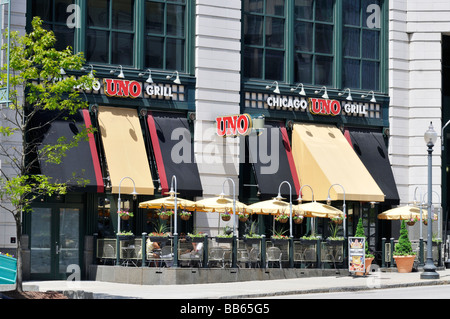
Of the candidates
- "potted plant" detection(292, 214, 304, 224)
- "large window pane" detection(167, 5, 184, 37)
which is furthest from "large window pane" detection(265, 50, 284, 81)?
"potted plant" detection(292, 214, 304, 224)

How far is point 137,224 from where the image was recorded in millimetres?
36219

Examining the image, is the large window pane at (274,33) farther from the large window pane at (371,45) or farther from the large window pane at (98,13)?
the large window pane at (98,13)

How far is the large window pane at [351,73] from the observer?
137 feet

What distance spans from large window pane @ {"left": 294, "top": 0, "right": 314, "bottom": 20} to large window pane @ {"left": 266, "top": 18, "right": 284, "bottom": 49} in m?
0.96

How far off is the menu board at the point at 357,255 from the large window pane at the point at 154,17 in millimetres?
10612

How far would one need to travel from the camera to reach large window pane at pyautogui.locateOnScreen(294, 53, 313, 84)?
40.6m

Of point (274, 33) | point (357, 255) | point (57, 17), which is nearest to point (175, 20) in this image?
point (274, 33)

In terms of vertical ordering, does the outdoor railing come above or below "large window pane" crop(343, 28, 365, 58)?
below

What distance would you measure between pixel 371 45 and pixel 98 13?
12.4m

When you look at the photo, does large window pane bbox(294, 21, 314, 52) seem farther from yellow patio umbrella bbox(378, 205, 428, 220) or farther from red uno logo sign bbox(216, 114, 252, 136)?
yellow patio umbrella bbox(378, 205, 428, 220)

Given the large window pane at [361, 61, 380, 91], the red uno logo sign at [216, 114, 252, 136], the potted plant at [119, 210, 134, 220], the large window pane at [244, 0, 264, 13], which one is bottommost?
the potted plant at [119, 210, 134, 220]

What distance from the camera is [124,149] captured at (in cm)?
3550

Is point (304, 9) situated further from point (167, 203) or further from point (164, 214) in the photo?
point (164, 214)
